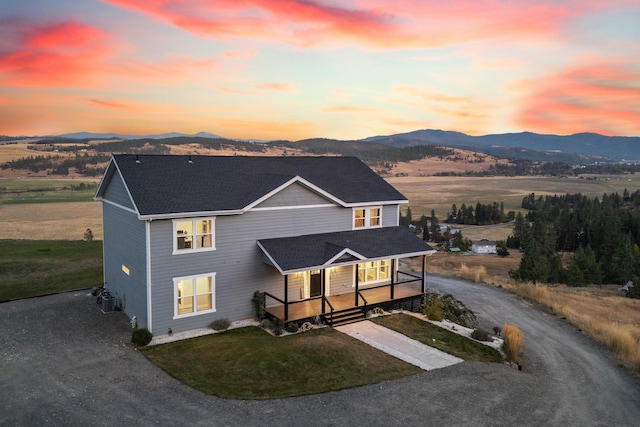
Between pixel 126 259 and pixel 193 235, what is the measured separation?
4106mm

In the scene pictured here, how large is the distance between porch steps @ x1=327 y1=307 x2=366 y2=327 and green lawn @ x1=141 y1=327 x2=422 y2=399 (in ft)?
5.55

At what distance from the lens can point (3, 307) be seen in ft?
75.8

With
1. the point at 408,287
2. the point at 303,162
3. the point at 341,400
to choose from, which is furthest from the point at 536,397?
the point at 303,162

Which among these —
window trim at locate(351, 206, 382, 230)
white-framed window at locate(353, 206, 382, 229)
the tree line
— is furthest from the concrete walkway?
the tree line

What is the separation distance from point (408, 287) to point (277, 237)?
9.21 metres

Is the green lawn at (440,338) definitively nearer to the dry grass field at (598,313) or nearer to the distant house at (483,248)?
the dry grass field at (598,313)

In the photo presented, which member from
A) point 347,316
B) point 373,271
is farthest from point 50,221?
point 347,316

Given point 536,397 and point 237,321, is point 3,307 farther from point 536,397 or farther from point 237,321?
point 536,397

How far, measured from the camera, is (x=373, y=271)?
86.2 feet

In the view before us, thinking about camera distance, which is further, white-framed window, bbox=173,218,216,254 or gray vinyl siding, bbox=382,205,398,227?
gray vinyl siding, bbox=382,205,398,227

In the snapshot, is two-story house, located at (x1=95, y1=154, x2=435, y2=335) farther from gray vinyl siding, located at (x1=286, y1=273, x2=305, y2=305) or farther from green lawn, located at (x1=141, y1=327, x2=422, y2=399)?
green lawn, located at (x1=141, y1=327, x2=422, y2=399)

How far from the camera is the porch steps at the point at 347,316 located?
21.9 metres

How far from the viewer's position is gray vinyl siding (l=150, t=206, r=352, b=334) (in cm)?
1950

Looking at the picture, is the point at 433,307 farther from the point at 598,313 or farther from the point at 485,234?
the point at 485,234
